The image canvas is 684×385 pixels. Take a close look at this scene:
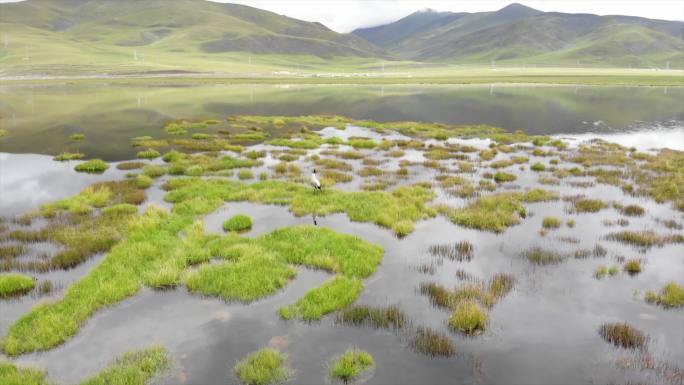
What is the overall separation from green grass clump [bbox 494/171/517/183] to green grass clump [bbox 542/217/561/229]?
8140mm

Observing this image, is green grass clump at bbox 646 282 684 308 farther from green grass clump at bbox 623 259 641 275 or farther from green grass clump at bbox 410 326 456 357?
green grass clump at bbox 410 326 456 357

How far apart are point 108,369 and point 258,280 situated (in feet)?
16.1

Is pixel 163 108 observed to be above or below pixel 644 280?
above

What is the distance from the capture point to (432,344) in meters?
10.6

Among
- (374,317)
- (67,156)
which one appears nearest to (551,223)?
(374,317)

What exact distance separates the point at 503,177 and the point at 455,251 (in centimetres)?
1329

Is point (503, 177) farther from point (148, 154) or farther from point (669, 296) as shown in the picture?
point (148, 154)

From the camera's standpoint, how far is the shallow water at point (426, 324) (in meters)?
9.73

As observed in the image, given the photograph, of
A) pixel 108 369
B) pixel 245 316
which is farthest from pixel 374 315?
pixel 108 369

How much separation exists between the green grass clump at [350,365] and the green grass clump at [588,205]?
16.1 m

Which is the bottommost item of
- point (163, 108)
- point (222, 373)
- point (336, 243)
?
point (222, 373)

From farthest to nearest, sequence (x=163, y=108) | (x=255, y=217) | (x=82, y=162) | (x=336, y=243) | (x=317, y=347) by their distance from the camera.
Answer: (x=163, y=108) → (x=82, y=162) → (x=255, y=217) → (x=336, y=243) → (x=317, y=347)

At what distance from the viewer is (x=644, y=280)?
14.0 m

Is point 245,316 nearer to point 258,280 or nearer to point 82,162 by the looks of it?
point 258,280
